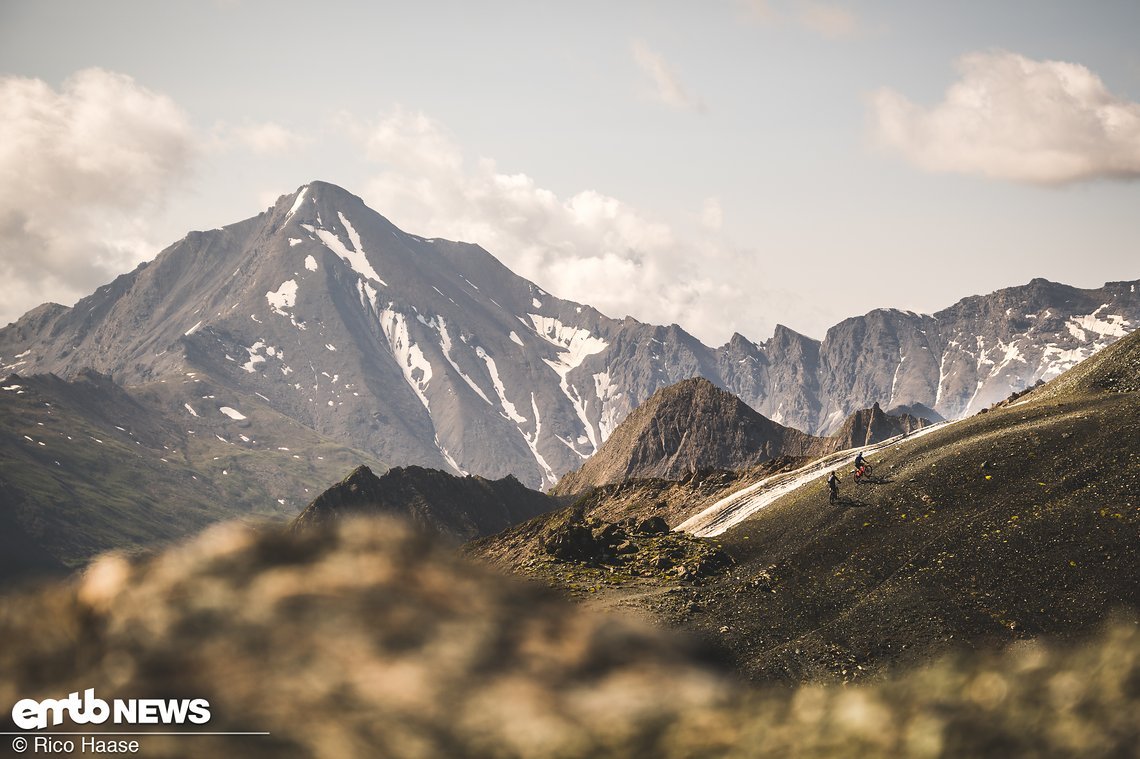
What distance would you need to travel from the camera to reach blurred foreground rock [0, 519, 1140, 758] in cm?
746

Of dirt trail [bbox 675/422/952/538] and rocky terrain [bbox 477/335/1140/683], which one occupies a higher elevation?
dirt trail [bbox 675/422/952/538]

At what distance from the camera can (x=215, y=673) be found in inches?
298

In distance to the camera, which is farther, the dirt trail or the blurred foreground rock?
the dirt trail

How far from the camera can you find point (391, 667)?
7.70m

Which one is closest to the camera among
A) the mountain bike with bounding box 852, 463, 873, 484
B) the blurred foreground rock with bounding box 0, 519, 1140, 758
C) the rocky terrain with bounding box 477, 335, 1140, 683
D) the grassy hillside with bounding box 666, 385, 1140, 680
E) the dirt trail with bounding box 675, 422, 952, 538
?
the blurred foreground rock with bounding box 0, 519, 1140, 758

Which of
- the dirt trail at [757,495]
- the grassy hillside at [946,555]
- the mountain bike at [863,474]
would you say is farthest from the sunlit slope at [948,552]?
the dirt trail at [757,495]

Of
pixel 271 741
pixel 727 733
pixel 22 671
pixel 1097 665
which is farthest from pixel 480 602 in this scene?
pixel 1097 665

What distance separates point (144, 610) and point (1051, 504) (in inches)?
2355

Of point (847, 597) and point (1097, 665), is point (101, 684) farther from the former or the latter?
point (847, 597)

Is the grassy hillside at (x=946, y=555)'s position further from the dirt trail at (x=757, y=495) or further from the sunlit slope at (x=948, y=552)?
the dirt trail at (x=757, y=495)

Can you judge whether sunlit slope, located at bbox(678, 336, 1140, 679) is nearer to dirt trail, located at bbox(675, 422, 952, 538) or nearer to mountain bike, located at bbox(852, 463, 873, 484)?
mountain bike, located at bbox(852, 463, 873, 484)

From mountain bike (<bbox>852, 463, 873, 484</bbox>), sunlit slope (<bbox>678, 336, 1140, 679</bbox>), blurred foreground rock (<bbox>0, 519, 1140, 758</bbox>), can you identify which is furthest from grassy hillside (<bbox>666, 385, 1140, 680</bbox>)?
blurred foreground rock (<bbox>0, 519, 1140, 758</bbox>)

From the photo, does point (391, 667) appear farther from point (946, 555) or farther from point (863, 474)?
point (863, 474)

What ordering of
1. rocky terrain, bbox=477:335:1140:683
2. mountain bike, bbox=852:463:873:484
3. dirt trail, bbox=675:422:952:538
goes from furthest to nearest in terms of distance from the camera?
1. dirt trail, bbox=675:422:952:538
2. mountain bike, bbox=852:463:873:484
3. rocky terrain, bbox=477:335:1140:683
